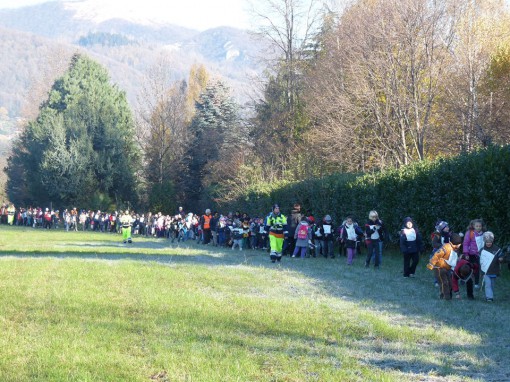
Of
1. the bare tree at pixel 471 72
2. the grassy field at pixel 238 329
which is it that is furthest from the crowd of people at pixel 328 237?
the bare tree at pixel 471 72

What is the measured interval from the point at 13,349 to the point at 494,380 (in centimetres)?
567

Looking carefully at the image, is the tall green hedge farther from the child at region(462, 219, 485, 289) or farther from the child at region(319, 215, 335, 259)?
the child at region(462, 219, 485, 289)

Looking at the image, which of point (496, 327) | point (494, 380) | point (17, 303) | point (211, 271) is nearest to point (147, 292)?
point (17, 303)

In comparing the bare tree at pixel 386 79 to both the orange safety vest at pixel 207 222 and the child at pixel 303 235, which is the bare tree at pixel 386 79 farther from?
the orange safety vest at pixel 207 222

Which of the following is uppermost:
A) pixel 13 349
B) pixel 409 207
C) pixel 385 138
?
pixel 385 138

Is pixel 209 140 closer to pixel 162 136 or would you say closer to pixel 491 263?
pixel 162 136

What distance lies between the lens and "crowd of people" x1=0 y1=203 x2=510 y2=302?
50.5 feet

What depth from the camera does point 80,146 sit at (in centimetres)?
6869

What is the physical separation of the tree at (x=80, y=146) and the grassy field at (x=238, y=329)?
51.2m

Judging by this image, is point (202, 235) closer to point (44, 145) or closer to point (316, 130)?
point (316, 130)

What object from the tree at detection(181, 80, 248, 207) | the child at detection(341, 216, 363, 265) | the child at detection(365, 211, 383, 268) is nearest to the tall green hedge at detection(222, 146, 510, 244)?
the child at detection(365, 211, 383, 268)

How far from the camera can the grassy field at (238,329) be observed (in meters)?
8.23

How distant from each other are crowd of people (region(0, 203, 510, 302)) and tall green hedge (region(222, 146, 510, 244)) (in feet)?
3.31

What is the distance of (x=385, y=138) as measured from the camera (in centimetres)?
3797
